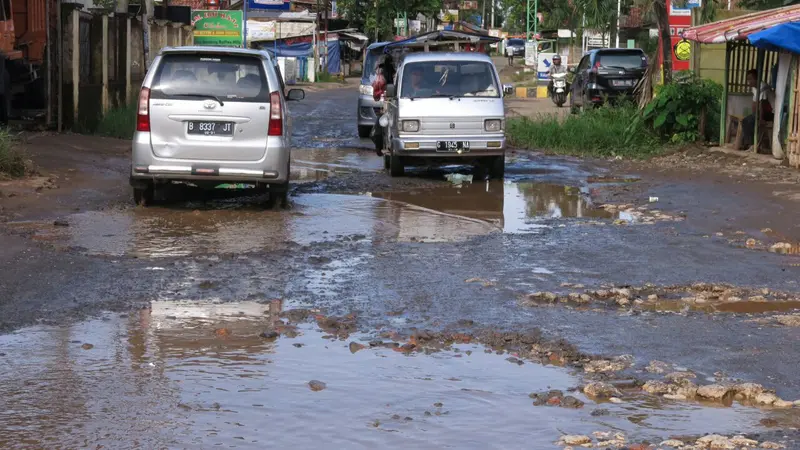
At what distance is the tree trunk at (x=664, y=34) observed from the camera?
21.4 m

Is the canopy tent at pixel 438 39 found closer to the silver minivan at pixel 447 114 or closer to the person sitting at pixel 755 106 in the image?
the silver minivan at pixel 447 114

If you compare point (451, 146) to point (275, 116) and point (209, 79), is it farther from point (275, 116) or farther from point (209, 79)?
point (209, 79)

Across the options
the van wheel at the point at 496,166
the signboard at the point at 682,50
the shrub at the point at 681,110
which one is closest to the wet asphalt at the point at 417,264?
the van wheel at the point at 496,166

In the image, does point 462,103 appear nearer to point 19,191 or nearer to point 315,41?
point 19,191

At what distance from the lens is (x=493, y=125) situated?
630 inches

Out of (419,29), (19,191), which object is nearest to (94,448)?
(19,191)

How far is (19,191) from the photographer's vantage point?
12688 mm

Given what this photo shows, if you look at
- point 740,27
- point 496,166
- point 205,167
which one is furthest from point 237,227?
point 740,27

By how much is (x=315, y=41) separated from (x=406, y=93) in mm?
47051

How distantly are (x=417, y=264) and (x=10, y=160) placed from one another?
651 centimetres

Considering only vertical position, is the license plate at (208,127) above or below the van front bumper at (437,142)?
above

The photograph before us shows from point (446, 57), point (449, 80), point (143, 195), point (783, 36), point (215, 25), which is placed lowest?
point (143, 195)

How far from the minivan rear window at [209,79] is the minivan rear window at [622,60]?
18.9 metres

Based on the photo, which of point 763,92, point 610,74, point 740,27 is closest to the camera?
point 740,27
